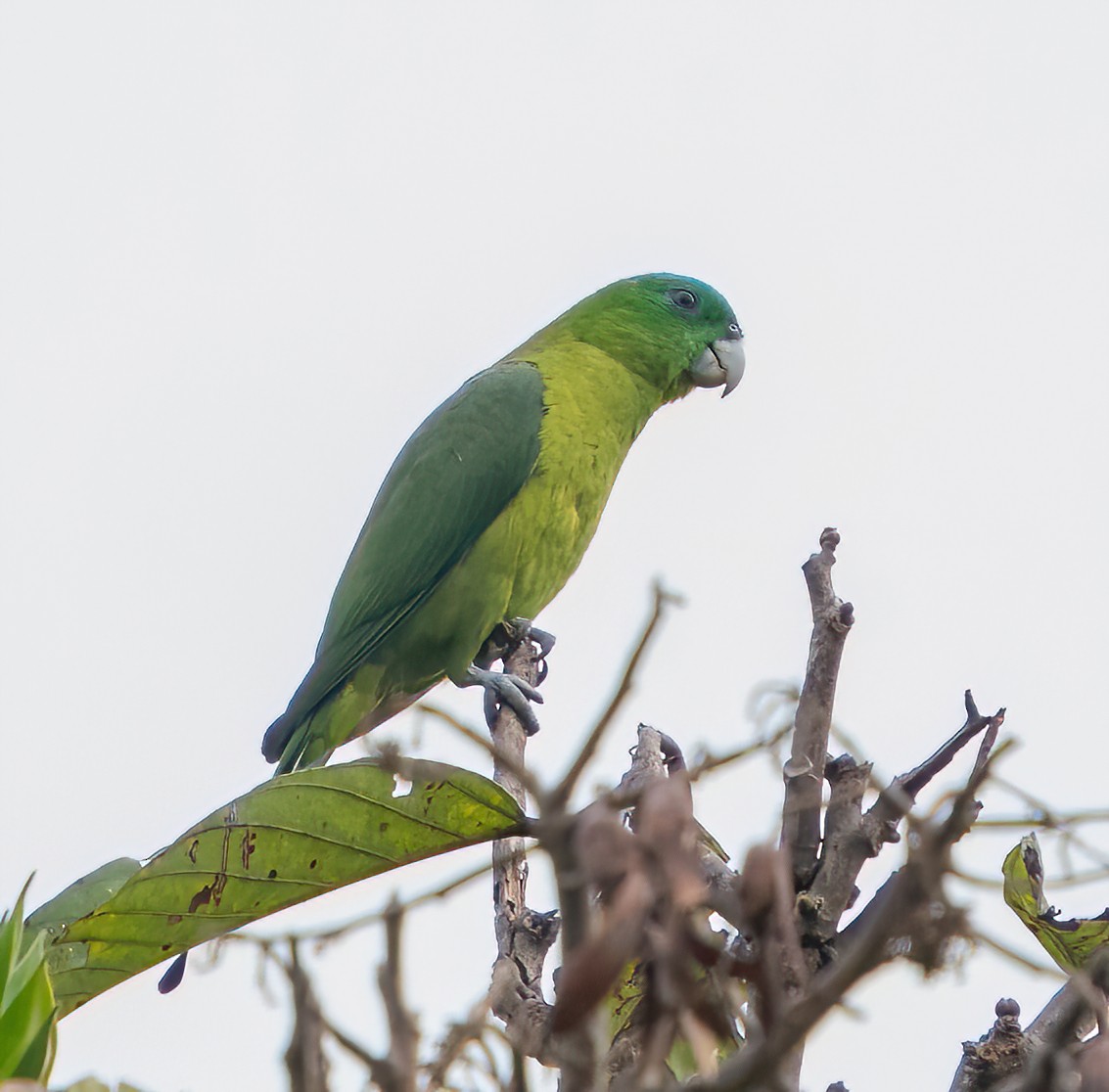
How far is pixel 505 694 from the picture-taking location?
3.68 meters

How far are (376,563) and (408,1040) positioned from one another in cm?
377

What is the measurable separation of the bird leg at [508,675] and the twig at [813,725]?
2174 mm

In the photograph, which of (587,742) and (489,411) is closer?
(587,742)

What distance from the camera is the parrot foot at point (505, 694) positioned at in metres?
3.54

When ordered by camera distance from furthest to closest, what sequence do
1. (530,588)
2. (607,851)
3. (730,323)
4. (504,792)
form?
1. (730,323)
2. (530,588)
3. (504,792)
4. (607,851)

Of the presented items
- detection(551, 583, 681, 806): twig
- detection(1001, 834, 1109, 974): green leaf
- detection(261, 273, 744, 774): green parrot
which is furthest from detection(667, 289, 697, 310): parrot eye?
detection(551, 583, 681, 806): twig

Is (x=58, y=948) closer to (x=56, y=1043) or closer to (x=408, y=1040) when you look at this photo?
(x=56, y=1043)

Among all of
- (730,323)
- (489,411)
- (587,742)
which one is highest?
(730,323)

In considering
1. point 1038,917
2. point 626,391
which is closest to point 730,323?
point 626,391

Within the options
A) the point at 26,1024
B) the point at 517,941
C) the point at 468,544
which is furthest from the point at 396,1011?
the point at 468,544

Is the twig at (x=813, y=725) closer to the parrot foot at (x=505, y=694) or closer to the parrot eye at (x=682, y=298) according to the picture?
the parrot foot at (x=505, y=694)

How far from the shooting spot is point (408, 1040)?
24.5 inches

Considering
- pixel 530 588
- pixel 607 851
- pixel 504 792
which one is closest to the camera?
Result: pixel 607 851

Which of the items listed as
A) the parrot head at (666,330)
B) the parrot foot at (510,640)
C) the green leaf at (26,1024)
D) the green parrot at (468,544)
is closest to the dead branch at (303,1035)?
the green leaf at (26,1024)
